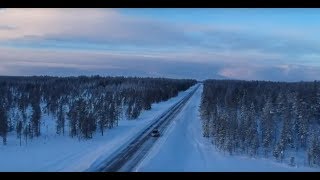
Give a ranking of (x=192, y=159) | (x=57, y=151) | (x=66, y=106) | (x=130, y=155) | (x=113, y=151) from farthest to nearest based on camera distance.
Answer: (x=66, y=106)
(x=113, y=151)
(x=57, y=151)
(x=130, y=155)
(x=192, y=159)

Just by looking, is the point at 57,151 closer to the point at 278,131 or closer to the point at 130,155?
the point at 130,155

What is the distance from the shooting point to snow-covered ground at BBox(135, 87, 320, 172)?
9.69 metres

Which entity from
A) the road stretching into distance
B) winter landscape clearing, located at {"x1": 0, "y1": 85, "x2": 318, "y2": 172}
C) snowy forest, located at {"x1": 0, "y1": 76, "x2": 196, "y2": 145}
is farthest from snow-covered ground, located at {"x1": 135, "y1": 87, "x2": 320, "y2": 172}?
snowy forest, located at {"x1": 0, "y1": 76, "x2": 196, "y2": 145}

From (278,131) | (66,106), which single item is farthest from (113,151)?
(66,106)

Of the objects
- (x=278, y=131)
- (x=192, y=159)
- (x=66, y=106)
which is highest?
(x=66, y=106)

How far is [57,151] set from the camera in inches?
459

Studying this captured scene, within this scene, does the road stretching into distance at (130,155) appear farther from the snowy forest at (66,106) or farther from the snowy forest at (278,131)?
the snowy forest at (278,131)

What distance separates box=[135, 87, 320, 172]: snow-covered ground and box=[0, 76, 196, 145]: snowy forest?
268 centimetres

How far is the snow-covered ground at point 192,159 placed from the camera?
381 inches

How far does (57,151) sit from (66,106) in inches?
507

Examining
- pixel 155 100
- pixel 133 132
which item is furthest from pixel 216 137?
pixel 155 100

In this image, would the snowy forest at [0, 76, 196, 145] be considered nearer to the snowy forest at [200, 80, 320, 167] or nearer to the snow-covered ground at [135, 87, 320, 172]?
the snow-covered ground at [135, 87, 320, 172]

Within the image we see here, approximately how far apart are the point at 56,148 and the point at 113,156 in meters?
1.75
